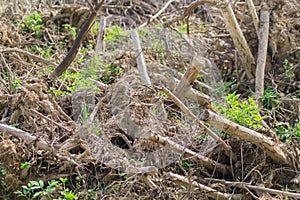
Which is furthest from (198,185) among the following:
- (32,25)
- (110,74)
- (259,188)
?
(32,25)

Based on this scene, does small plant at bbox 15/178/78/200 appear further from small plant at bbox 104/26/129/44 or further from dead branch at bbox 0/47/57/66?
small plant at bbox 104/26/129/44

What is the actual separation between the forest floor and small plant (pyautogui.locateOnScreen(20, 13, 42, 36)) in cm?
69

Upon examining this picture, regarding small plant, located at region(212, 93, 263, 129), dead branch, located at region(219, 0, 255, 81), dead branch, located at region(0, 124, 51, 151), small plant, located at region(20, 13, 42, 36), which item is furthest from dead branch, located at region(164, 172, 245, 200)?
small plant, located at region(20, 13, 42, 36)

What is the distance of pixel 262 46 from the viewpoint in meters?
4.78

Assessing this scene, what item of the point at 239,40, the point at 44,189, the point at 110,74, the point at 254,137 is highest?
the point at 239,40

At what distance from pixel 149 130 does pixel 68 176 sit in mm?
623

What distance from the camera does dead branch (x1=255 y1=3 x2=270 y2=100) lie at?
15.4 ft

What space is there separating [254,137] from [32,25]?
305cm

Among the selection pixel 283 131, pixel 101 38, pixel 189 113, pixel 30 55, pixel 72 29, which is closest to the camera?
pixel 189 113

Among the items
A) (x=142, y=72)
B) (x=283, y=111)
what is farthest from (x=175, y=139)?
(x=283, y=111)

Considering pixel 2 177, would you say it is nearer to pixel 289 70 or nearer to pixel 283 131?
pixel 283 131

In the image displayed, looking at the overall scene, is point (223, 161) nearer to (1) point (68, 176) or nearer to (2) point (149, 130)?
(2) point (149, 130)

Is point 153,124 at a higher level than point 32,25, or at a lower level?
lower

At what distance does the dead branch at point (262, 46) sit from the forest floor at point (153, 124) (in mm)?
87
